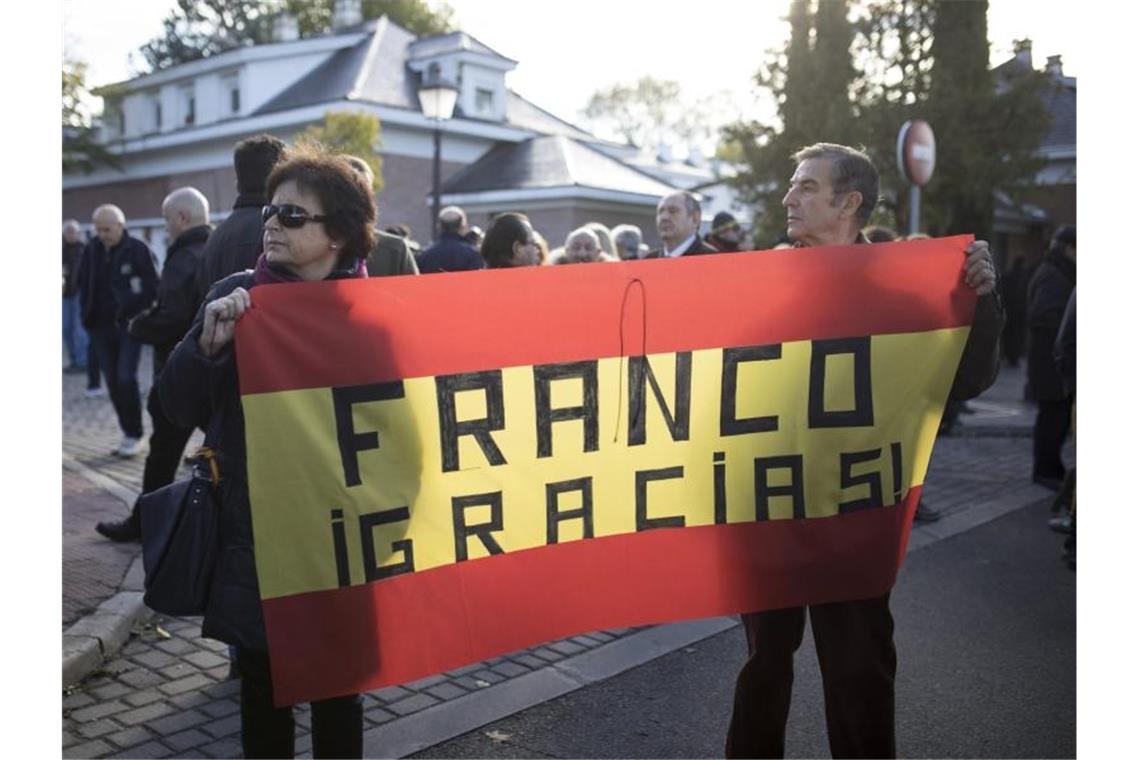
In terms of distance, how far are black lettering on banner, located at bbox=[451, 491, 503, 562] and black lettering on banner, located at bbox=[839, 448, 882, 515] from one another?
105 centimetres

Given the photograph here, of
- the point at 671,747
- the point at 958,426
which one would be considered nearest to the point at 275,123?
the point at 958,426

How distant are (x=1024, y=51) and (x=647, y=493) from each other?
21151mm

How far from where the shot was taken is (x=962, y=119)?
21.0 meters

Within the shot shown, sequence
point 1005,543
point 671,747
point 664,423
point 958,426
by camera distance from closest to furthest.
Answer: point 664,423 < point 671,747 < point 1005,543 < point 958,426

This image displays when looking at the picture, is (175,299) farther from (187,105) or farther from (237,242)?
(187,105)

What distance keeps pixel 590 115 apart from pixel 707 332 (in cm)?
6437

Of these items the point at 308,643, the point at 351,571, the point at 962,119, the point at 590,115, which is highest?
the point at 590,115

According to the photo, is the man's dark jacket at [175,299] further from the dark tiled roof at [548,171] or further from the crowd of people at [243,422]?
the dark tiled roof at [548,171]

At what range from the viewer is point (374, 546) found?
113 inches

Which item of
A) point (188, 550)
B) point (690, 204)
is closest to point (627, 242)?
point (690, 204)

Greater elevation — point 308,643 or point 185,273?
point 185,273

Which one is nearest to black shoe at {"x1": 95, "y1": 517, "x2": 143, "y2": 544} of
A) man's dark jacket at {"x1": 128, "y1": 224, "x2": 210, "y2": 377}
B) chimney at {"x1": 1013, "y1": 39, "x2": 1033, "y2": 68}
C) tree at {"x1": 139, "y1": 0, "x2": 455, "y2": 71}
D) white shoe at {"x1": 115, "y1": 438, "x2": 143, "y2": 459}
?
man's dark jacket at {"x1": 128, "y1": 224, "x2": 210, "y2": 377}

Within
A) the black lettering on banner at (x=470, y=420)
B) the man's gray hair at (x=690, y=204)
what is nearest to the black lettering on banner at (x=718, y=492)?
the black lettering on banner at (x=470, y=420)

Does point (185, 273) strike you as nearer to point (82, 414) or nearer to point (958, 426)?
point (82, 414)
